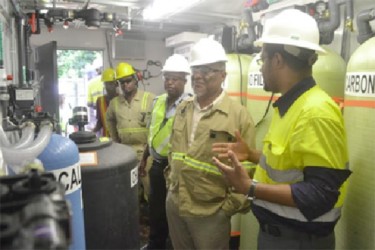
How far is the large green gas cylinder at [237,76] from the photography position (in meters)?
2.76

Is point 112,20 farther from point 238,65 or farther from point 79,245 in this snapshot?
point 79,245

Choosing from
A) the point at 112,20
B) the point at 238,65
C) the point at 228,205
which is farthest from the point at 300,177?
the point at 112,20

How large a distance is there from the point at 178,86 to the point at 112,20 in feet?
4.03

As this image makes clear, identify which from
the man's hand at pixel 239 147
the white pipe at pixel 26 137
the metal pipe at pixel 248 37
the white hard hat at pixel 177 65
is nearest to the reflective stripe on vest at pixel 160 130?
the white hard hat at pixel 177 65

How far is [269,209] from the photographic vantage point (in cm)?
137

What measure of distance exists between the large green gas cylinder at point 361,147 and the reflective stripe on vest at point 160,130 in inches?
53.4

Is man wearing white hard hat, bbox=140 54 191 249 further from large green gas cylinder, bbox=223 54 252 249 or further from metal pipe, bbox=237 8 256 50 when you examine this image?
metal pipe, bbox=237 8 256 50

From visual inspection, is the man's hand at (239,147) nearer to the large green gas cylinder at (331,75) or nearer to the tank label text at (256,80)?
the large green gas cylinder at (331,75)

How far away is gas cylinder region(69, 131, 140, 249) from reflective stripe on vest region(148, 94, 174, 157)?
4.08 ft

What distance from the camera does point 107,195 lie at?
1.26 meters

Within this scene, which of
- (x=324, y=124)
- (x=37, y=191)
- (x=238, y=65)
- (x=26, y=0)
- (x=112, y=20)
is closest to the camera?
(x=37, y=191)

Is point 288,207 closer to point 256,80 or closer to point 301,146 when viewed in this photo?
point 301,146

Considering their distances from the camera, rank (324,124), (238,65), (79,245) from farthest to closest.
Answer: (238,65) < (324,124) < (79,245)

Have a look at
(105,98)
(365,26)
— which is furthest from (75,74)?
(365,26)
